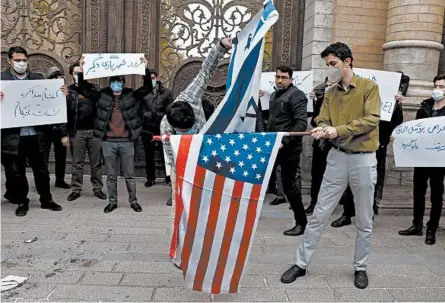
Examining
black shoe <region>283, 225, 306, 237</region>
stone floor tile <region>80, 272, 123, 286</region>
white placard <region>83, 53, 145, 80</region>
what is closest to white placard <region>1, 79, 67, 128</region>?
white placard <region>83, 53, 145, 80</region>

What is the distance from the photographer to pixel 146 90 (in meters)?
6.24

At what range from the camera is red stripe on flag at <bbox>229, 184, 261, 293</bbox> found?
132 inches

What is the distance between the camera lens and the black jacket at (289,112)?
5223mm

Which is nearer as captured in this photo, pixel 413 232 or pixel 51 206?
pixel 413 232

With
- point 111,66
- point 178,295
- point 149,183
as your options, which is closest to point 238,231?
point 178,295

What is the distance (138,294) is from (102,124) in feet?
10.4

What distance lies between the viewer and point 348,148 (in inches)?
148

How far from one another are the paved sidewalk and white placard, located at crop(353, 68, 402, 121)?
5.23 feet

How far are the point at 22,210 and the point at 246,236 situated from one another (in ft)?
12.4

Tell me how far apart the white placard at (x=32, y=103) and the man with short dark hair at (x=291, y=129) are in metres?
3.13

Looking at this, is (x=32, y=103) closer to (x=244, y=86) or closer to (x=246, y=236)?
(x=244, y=86)

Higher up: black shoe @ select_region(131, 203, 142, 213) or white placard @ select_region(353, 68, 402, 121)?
white placard @ select_region(353, 68, 402, 121)

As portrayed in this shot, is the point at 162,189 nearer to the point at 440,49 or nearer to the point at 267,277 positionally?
the point at 267,277

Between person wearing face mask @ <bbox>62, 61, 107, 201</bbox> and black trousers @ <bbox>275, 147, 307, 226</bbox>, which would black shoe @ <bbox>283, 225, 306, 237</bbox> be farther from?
person wearing face mask @ <bbox>62, 61, 107, 201</bbox>
